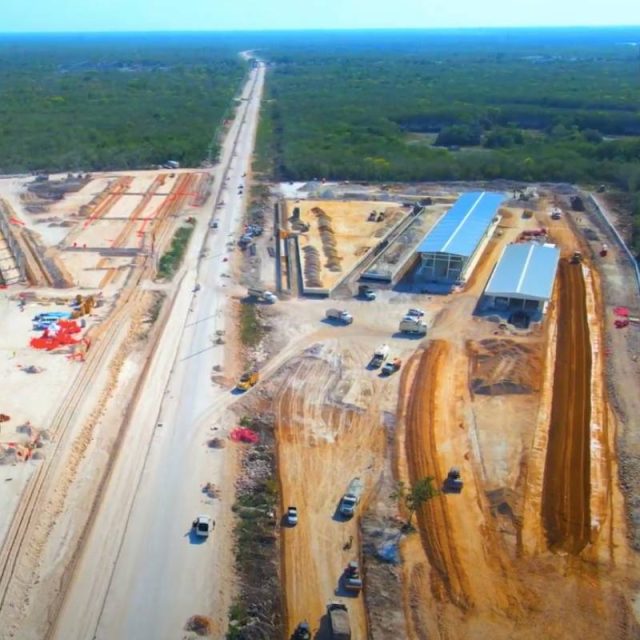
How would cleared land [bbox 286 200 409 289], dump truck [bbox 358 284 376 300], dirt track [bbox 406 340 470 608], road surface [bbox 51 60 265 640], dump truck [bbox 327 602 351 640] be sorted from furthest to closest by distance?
cleared land [bbox 286 200 409 289], dump truck [bbox 358 284 376 300], dirt track [bbox 406 340 470 608], road surface [bbox 51 60 265 640], dump truck [bbox 327 602 351 640]

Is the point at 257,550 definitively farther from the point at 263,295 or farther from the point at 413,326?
the point at 263,295

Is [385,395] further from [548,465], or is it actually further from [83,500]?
[83,500]

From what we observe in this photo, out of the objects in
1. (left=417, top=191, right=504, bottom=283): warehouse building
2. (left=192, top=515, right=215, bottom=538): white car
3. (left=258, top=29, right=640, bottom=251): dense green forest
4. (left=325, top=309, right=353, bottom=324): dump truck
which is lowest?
(left=192, top=515, right=215, bottom=538): white car

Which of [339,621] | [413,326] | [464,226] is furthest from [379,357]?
[464,226]

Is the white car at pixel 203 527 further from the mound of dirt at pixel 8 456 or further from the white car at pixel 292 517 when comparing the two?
the mound of dirt at pixel 8 456

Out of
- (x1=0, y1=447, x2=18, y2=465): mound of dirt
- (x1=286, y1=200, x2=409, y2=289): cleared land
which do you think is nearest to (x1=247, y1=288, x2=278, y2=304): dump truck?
(x1=286, y1=200, x2=409, y2=289): cleared land

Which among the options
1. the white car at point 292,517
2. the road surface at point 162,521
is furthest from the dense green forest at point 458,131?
the white car at point 292,517

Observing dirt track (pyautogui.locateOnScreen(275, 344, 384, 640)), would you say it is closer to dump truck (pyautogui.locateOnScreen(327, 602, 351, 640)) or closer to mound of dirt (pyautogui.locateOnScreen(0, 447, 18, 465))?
dump truck (pyautogui.locateOnScreen(327, 602, 351, 640))
